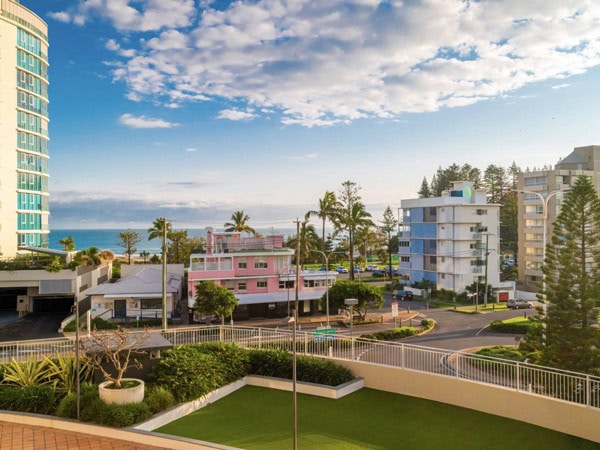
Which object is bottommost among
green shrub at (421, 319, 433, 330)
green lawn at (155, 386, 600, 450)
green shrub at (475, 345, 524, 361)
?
green shrub at (421, 319, 433, 330)

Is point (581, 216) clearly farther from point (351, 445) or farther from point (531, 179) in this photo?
point (531, 179)

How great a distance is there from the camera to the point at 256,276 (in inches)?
1462

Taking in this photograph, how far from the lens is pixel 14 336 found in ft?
95.1

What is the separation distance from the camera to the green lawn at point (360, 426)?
10289 millimetres

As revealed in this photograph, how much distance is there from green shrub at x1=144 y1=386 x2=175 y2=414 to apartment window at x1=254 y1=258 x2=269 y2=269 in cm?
2510

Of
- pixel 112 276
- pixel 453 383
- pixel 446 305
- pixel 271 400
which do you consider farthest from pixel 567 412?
pixel 112 276

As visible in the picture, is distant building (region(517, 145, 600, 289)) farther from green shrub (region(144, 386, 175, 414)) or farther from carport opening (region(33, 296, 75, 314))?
green shrub (region(144, 386, 175, 414))

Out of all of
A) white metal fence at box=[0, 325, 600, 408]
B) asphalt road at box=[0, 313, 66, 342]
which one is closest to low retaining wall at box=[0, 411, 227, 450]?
white metal fence at box=[0, 325, 600, 408]

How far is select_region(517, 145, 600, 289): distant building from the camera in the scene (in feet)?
172

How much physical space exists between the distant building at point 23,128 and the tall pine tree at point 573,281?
37.0 metres

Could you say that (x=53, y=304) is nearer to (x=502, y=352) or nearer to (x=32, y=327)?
(x=32, y=327)

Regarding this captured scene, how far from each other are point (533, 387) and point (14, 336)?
1114 inches

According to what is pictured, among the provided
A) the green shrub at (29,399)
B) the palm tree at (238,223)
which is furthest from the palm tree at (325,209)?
the green shrub at (29,399)

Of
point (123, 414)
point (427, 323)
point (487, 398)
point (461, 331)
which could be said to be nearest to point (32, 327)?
point (123, 414)
